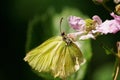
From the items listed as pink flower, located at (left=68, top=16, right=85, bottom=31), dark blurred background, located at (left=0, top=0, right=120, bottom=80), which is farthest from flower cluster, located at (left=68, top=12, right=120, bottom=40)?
dark blurred background, located at (left=0, top=0, right=120, bottom=80)

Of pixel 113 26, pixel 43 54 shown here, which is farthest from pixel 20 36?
pixel 113 26

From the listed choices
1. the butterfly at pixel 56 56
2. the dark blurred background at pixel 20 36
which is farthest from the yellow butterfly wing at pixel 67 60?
the dark blurred background at pixel 20 36

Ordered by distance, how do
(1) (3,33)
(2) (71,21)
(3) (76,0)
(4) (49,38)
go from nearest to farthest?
(2) (71,21) → (4) (49,38) → (3) (76,0) → (1) (3,33)

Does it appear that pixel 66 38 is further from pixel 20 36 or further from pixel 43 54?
pixel 20 36

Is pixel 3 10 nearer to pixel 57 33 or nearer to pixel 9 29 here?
pixel 9 29

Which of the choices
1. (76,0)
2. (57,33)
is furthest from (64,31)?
(76,0)

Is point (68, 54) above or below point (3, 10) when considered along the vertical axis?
below
